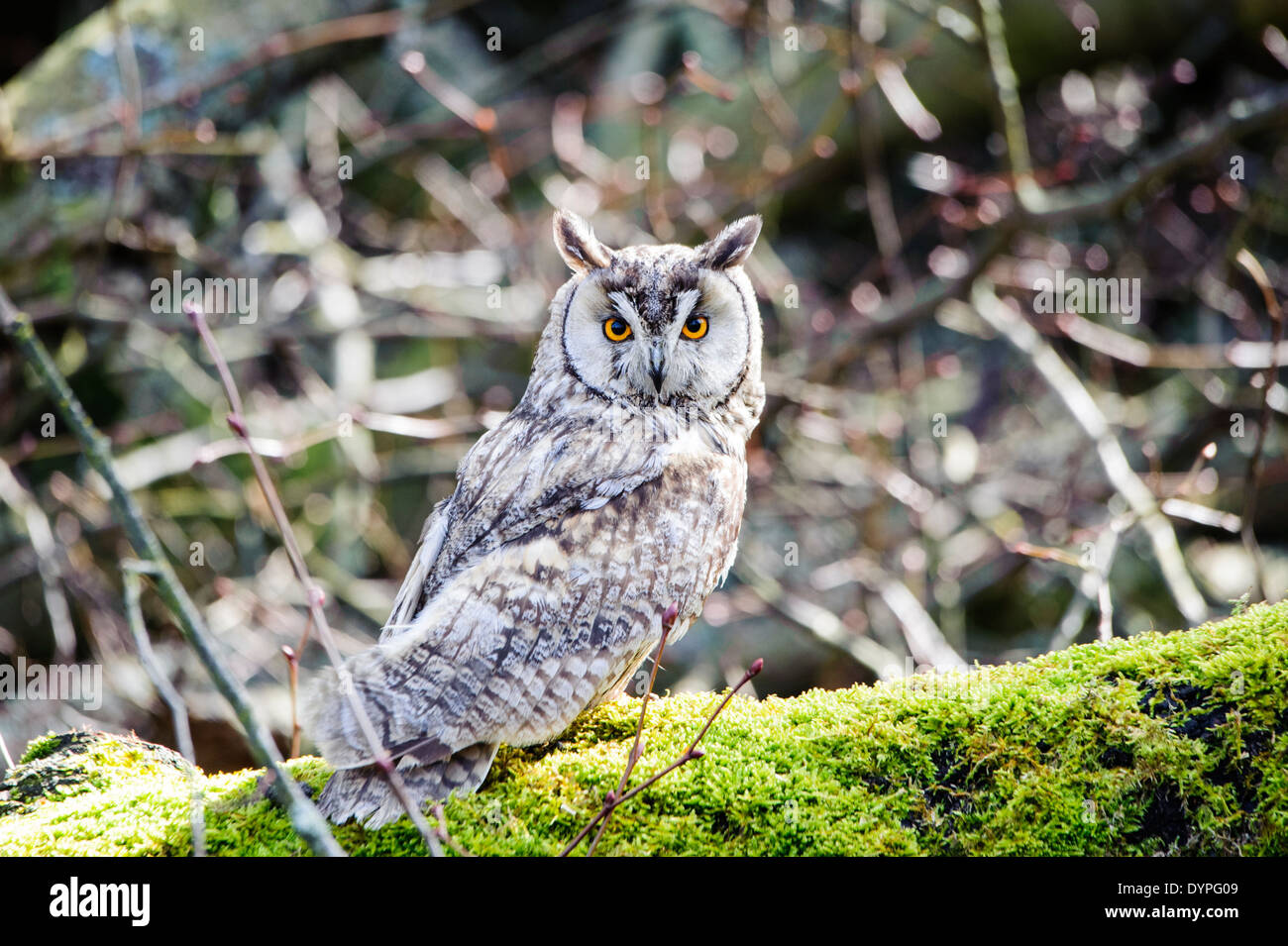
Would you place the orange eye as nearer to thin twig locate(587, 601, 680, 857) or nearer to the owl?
the owl

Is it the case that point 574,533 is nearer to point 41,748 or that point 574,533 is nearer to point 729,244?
point 729,244

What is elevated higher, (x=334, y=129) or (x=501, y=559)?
(x=334, y=129)

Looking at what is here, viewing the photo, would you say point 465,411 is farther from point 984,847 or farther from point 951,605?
point 984,847

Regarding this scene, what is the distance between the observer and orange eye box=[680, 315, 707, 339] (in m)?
2.59

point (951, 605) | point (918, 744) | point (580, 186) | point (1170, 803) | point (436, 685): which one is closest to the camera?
point (1170, 803)

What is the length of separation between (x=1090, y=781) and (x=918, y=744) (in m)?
0.31

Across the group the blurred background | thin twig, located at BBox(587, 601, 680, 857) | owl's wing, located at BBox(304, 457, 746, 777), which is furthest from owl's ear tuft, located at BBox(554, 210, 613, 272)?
thin twig, located at BBox(587, 601, 680, 857)

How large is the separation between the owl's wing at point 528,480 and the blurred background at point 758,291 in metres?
1.00

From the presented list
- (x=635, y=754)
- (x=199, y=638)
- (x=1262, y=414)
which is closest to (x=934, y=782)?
(x=635, y=754)

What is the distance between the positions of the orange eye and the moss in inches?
40.5

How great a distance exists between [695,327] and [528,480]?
2.05 ft

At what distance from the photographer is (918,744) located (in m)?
1.90

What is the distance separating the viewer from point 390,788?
1.93 m
